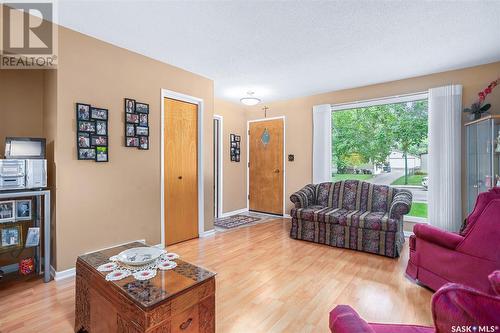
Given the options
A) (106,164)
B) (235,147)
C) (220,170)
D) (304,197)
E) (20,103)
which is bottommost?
(304,197)

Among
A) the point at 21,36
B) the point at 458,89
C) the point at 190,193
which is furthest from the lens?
the point at 190,193

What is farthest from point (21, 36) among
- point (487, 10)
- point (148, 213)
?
point (487, 10)

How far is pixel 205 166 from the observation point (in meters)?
4.12

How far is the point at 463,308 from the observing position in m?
0.60

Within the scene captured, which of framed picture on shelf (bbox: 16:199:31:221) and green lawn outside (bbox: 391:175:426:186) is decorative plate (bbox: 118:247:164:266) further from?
green lawn outside (bbox: 391:175:426:186)

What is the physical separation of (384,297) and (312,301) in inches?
25.8

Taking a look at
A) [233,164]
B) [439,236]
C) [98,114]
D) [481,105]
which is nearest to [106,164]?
[98,114]

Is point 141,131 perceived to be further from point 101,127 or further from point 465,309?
point 465,309

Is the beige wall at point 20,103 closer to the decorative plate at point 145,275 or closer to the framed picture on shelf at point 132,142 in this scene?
the framed picture on shelf at point 132,142

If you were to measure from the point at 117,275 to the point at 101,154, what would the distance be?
1778 millimetres

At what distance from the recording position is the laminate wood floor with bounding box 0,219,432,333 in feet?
6.24

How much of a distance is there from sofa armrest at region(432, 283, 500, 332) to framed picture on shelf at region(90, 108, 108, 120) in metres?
3.18

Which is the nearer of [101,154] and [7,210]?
[7,210]

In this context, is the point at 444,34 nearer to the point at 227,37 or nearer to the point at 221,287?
Result: the point at 227,37
